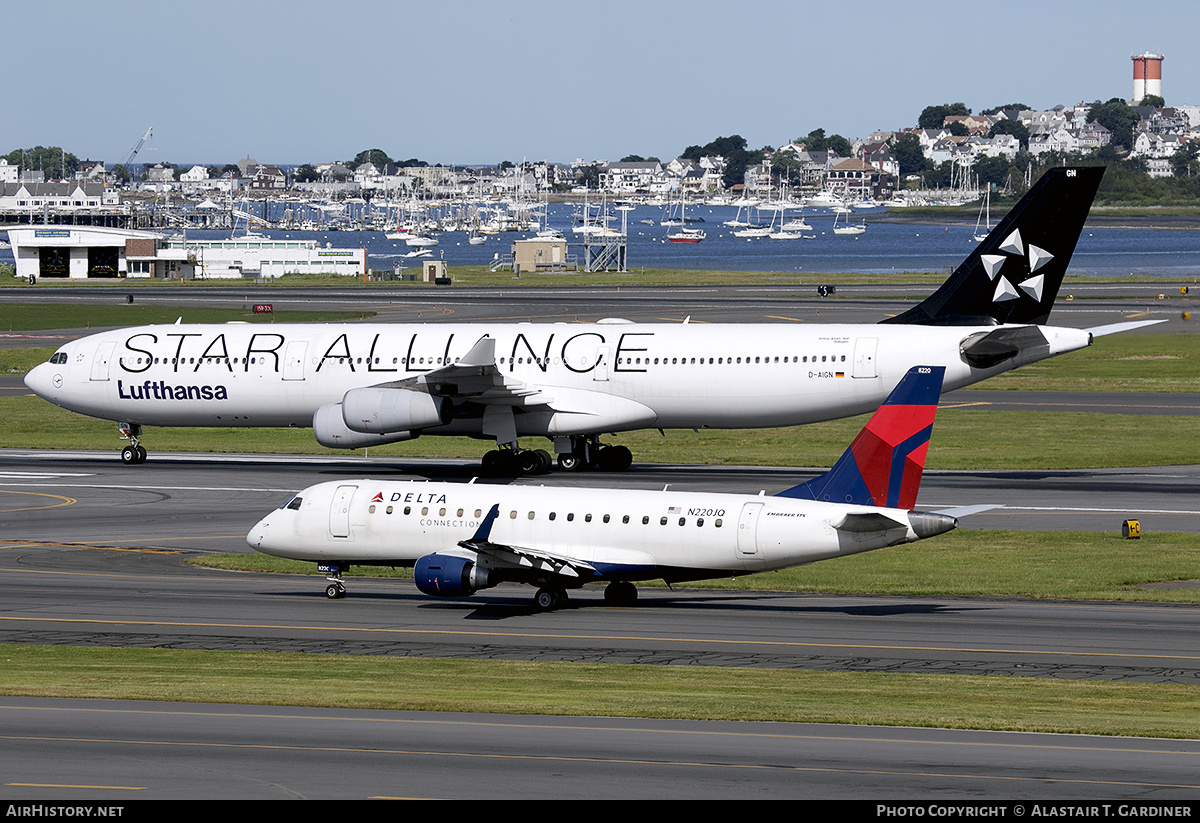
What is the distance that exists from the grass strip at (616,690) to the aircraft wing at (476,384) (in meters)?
22.6

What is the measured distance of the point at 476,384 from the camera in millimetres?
52281

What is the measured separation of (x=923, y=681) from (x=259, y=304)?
104 m

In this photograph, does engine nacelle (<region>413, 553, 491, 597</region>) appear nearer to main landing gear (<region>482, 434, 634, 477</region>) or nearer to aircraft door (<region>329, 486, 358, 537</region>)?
aircraft door (<region>329, 486, 358, 537</region>)

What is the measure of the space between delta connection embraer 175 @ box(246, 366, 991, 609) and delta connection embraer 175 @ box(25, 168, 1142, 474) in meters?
16.2

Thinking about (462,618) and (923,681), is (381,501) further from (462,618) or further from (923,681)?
(923,681)

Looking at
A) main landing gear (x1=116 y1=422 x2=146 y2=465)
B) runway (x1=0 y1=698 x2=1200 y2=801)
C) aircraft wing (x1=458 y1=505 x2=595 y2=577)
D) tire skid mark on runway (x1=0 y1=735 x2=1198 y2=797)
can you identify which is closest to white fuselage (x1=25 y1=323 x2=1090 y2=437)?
main landing gear (x1=116 y1=422 x2=146 y2=465)

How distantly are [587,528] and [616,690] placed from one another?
786 centimetres

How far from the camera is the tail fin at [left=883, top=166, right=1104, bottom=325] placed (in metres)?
49.3

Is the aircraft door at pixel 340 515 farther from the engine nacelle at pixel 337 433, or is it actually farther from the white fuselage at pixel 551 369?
the white fuselage at pixel 551 369

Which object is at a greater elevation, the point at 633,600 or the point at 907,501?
the point at 907,501

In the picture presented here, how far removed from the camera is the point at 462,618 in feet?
111

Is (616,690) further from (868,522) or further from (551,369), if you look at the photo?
(551,369)
